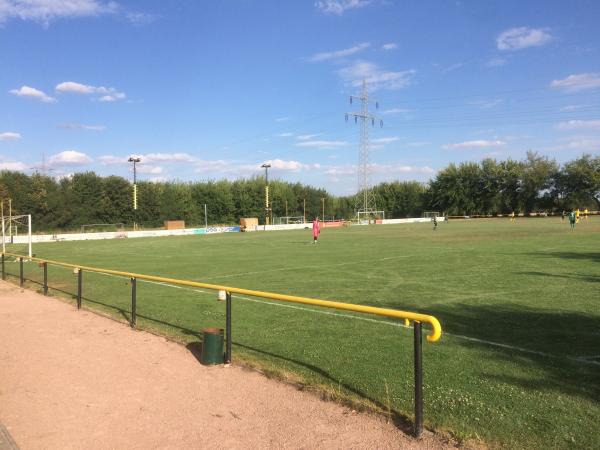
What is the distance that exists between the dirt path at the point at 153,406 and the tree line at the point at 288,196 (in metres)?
72.4

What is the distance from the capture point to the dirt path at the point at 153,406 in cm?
448

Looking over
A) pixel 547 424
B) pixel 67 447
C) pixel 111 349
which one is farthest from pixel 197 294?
pixel 547 424

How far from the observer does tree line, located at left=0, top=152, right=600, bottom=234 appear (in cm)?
7369

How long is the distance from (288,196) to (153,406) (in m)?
96.8

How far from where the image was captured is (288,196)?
10188 centimetres

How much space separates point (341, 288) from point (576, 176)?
320 feet

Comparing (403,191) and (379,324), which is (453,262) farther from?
(403,191)

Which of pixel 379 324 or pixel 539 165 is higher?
pixel 539 165

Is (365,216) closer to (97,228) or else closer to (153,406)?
(97,228)

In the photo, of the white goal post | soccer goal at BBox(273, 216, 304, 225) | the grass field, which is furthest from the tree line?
the grass field

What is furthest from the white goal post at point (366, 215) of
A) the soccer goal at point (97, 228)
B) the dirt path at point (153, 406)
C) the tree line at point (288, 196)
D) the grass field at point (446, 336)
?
the dirt path at point (153, 406)

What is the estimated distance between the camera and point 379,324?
8.96 metres

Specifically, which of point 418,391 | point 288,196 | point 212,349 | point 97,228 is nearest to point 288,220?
point 288,196

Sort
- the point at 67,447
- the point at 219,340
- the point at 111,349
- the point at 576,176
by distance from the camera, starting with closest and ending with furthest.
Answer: the point at 67,447 → the point at 219,340 → the point at 111,349 → the point at 576,176
